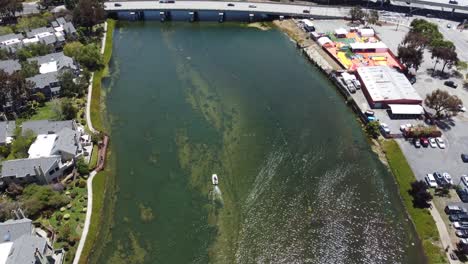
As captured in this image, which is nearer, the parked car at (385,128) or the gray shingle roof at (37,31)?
the parked car at (385,128)

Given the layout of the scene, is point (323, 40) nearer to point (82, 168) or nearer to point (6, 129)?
point (82, 168)

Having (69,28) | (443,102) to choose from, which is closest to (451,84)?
(443,102)

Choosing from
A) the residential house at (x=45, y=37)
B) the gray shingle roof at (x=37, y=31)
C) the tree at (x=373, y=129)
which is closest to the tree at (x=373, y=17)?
the tree at (x=373, y=129)

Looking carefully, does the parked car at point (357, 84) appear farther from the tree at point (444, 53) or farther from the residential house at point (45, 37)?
the residential house at point (45, 37)

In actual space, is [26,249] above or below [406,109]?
below

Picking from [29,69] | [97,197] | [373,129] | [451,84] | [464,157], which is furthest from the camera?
[451,84]

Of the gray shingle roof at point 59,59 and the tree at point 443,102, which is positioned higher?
the tree at point 443,102

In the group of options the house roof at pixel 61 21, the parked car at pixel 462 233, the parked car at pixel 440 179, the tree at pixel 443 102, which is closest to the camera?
the parked car at pixel 462 233
